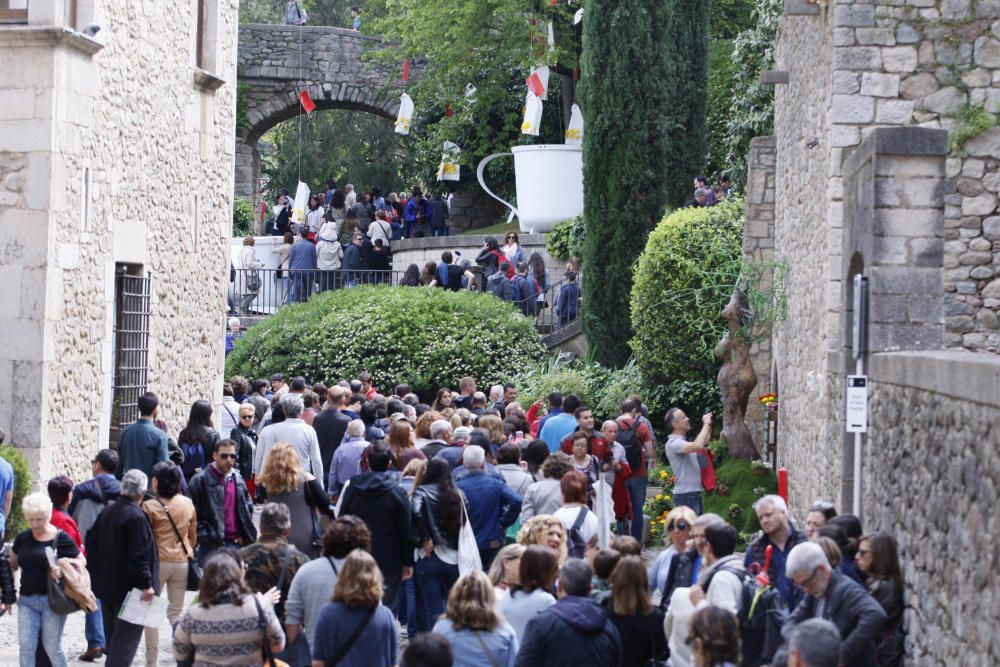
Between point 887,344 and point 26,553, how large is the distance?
5.44m

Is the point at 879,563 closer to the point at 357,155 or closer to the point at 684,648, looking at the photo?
the point at 684,648

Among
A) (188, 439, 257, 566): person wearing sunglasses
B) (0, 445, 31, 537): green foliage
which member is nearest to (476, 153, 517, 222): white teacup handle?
(0, 445, 31, 537): green foliage

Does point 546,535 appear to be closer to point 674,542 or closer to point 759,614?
point 674,542

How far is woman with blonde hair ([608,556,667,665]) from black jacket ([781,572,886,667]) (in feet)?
1.96

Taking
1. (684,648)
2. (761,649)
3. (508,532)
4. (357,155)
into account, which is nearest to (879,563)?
(761,649)

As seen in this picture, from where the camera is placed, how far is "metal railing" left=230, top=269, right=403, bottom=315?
89.8ft

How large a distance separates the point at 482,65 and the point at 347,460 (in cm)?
1969

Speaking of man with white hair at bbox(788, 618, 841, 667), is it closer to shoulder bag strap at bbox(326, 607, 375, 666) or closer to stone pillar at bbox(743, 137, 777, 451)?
shoulder bag strap at bbox(326, 607, 375, 666)

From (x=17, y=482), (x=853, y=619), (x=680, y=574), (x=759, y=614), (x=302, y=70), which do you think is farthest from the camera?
(x=302, y=70)

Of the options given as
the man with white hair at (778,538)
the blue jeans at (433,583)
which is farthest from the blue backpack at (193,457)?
the man with white hair at (778,538)

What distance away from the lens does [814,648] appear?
5.59 metres

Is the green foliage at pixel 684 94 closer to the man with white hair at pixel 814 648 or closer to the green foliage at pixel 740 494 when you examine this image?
the green foliage at pixel 740 494

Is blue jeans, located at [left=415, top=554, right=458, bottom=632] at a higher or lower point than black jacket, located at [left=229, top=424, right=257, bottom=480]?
lower

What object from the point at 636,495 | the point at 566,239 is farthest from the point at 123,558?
the point at 566,239
